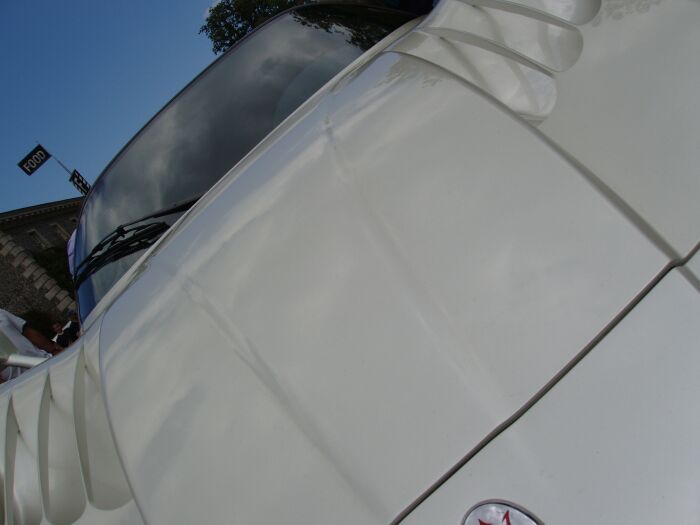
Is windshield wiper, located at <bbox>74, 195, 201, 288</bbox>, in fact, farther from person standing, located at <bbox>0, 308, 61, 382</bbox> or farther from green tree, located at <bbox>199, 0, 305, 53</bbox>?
green tree, located at <bbox>199, 0, 305, 53</bbox>

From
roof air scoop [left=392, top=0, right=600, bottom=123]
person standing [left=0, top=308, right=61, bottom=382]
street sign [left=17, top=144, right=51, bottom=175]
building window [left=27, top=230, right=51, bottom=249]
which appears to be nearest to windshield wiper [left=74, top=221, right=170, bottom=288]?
person standing [left=0, top=308, right=61, bottom=382]

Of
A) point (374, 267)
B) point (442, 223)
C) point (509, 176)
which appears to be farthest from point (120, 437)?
point (509, 176)

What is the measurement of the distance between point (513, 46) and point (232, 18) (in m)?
24.7

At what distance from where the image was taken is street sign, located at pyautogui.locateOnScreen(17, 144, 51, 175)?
19969 mm

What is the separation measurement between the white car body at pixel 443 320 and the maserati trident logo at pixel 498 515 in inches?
0.4

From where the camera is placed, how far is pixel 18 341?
14.2 feet

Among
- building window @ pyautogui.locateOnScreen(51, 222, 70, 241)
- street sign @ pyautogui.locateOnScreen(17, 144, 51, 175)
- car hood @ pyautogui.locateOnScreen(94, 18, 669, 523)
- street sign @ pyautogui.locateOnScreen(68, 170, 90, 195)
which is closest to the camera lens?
car hood @ pyautogui.locateOnScreen(94, 18, 669, 523)

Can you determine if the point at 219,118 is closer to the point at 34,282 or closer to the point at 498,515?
the point at 498,515

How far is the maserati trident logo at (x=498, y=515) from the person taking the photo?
0.61 m

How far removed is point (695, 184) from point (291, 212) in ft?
2.38

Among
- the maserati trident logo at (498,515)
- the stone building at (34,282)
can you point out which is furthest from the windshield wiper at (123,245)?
the stone building at (34,282)

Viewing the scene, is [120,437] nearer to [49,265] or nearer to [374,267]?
[374,267]

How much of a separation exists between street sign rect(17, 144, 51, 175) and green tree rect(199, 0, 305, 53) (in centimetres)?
875

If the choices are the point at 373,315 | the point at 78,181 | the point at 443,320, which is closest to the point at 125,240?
the point at 373,315
